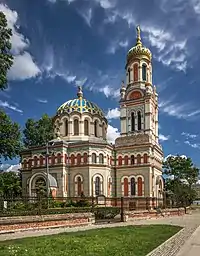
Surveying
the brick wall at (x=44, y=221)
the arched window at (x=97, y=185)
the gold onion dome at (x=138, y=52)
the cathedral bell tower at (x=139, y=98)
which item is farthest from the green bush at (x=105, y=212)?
the gold onion dome at (x=138, y=52)

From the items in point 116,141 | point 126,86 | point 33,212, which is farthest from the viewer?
point 126,86

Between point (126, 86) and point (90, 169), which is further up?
point (126, 86)

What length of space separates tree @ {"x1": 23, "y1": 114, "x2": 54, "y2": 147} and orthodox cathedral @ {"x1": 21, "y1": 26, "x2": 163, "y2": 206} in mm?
4484


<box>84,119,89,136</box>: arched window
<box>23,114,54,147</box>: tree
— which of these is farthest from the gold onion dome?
<box>23,114,54,147</box>: tree

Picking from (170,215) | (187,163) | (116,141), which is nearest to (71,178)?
(116,141)

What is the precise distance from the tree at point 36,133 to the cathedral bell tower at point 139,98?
525 inches

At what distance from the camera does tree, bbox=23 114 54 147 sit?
191 feet

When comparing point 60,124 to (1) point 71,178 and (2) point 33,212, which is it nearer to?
(1) point 71,178

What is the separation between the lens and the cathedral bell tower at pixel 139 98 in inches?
2048

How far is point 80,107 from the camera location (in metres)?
53.3

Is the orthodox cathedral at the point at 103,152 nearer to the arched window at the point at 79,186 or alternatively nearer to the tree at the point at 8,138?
the arched window at the point at 79,186

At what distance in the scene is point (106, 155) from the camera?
1905 inches

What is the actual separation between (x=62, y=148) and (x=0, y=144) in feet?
89.0

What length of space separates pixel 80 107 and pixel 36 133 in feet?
34.4
